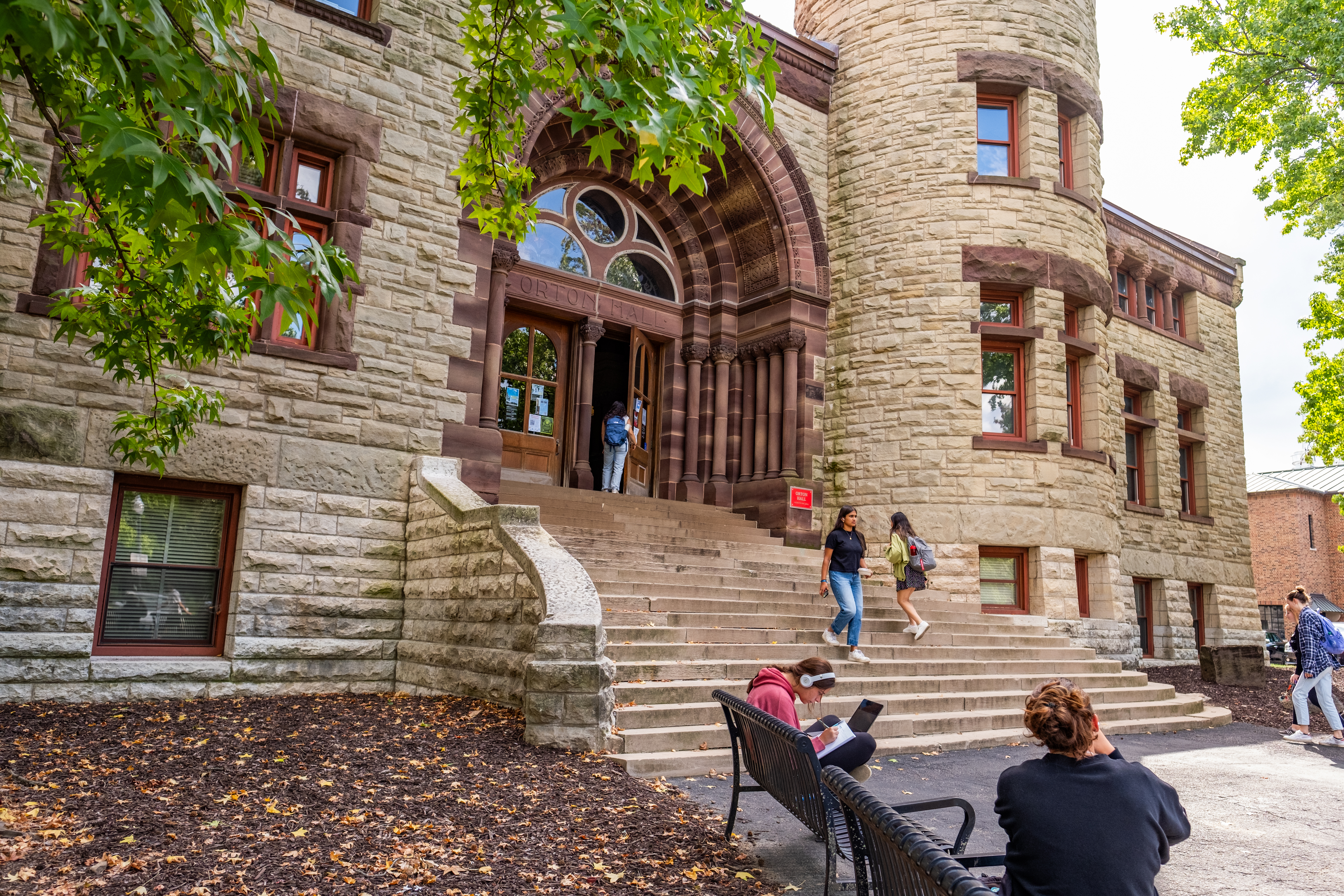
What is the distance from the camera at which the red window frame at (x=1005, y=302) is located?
1366 centimetres

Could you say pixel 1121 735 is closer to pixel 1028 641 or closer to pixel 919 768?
pixel 1028 641

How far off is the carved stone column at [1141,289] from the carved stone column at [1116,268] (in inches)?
20.1

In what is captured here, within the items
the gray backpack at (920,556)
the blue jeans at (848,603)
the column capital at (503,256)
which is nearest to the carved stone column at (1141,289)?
the gray backpack at (920,556)

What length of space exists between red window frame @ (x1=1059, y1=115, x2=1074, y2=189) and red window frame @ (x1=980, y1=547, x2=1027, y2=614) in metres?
6.15

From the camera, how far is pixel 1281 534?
124 feet

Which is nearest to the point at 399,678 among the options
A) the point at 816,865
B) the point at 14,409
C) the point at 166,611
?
the point at 166,611

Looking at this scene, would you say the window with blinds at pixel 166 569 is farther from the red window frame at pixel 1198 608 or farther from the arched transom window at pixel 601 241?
the red window frame at pixel 1198 608

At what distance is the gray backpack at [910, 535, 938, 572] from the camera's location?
391 inches

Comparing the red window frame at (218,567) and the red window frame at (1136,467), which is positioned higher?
the red window frame at (1136,467)

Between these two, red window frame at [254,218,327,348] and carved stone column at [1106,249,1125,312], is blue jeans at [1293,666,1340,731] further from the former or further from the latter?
red window frame at [254,218,327,348]

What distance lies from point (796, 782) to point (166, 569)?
273 inches

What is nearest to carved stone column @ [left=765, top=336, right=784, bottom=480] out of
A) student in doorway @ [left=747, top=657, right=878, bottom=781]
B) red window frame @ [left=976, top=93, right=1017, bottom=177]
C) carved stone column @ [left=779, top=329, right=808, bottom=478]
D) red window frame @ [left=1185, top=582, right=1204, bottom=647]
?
carved stone column @ [left=779, top=329, right=808, bottom=478]

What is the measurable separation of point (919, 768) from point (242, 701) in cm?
574

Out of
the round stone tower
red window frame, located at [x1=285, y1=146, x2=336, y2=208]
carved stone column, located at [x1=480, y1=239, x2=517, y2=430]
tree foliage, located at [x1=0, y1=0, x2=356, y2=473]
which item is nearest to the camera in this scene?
tree foliage, located at [x1=0, y1=0, x2=356, y2=473]
